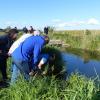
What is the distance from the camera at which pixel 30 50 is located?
856 centimetres

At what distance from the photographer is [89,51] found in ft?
124

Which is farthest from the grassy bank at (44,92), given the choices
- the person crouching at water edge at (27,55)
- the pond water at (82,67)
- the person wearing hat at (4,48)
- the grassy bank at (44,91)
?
the pond water at (82,67)

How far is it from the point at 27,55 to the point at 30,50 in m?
0.15

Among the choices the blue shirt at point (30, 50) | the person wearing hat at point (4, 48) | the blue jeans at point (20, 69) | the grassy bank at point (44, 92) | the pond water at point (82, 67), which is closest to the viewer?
the grassy bank at point (44, 92)

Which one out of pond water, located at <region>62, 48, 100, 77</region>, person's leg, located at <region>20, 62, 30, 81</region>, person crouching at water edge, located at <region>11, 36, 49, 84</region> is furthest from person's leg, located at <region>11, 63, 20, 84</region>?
pond water, located at <region>62, 48, 100, 77</region>

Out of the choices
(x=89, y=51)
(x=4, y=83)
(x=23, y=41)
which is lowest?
(x=89, y=51)

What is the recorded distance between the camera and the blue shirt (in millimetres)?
8422

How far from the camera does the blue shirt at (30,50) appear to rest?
842cm

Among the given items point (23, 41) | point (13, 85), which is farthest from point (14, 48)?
point (13, 85)

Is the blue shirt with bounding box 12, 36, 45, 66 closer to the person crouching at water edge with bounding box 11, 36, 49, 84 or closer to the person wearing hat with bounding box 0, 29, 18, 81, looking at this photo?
the person crouching at water edge with bounding box 11, 36, 49, 84

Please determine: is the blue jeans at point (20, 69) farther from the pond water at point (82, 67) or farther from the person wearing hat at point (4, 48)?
the pond water at point (82, 67)

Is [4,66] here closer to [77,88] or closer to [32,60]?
[32,60]

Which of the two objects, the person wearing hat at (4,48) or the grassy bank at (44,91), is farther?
the person wearing hat at (4,48)

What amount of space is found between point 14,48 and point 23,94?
5.01 feet
